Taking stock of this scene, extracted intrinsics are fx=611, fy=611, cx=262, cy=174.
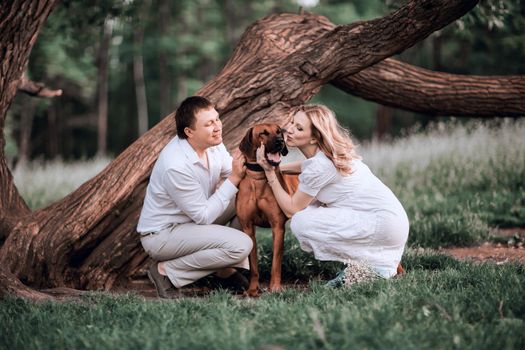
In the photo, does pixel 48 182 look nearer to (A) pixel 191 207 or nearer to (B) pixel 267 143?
(A) pixel 191 207

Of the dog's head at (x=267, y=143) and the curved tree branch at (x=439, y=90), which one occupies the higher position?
the curved tree branch at (x=439, y=90)

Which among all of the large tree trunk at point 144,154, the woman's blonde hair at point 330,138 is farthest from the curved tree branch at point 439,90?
the woman's blonde hair at point 330,138

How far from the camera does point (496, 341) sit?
3133 mm

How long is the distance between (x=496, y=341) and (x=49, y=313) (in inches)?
109

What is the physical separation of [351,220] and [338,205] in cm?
19

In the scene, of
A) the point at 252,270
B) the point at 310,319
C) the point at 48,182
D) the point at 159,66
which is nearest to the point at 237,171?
the point at 252,270

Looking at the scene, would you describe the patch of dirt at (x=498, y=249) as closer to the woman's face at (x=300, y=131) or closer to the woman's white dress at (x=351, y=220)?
the woman's white dress at (x=351, y=220)

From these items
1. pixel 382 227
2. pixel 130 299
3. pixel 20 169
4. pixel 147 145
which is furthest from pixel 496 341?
pixel 20 169

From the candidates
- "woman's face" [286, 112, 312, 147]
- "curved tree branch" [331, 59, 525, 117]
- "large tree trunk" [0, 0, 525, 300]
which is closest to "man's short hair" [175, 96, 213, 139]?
"woman's face" [286, 112, 312, 147]

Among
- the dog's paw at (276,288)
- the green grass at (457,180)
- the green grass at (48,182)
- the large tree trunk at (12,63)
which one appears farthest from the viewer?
the green grass at (48,182)

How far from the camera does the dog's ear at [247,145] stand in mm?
4987

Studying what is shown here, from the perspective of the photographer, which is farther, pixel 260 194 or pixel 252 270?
pixel 252 270

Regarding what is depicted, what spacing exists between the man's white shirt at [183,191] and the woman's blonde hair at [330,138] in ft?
2.69

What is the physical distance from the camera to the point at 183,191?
4957mm
